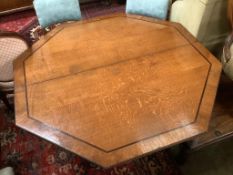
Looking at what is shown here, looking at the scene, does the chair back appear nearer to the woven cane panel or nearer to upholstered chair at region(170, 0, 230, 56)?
the woven cane panel

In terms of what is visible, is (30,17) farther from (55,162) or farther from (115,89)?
(115,89)

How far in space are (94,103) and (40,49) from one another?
53cm

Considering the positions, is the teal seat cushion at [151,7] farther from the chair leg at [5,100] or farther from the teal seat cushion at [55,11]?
the chair leg at [5,100]

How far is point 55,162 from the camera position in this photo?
5.08 feet

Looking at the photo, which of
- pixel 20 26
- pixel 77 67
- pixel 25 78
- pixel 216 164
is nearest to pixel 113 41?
pixel 77 67

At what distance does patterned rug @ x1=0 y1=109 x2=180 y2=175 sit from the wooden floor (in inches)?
11.0

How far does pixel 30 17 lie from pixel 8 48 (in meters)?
1.58

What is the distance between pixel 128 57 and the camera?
128cm

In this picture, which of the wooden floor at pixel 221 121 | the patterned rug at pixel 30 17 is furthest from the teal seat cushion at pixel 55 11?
the wooden floor at pixel 221 121

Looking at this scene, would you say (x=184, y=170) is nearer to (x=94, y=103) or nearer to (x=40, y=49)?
(x=94, y=103)

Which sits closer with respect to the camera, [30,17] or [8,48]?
[8,48]

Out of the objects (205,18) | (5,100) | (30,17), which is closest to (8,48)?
(5,100)

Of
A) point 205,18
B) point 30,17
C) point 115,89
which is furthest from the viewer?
point 30,17

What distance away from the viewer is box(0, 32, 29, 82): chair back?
55.9 inches
